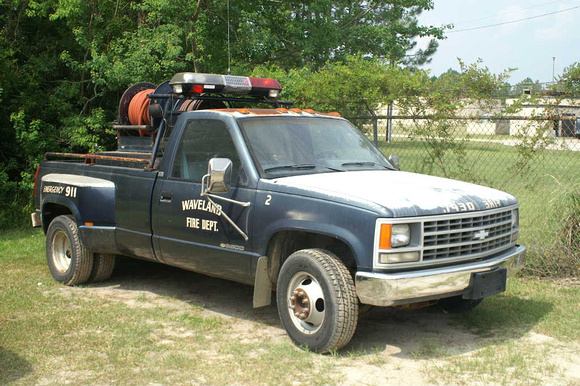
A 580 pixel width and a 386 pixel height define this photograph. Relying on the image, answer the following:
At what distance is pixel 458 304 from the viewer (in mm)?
6238

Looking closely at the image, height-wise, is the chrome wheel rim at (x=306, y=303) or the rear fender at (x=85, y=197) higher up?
the rear fender at (x=85, y=197)

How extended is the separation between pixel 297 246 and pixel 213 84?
216cm

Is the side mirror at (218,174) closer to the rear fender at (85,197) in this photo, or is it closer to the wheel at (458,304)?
the rear fender at (85,197)

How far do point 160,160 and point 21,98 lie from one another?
730cm

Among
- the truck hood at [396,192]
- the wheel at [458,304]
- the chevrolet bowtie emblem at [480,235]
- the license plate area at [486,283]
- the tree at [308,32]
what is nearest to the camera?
the truck hood at [396,192]

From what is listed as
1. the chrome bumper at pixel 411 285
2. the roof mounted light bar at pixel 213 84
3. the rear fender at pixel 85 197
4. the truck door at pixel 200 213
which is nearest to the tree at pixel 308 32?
the roof mounted light bar at pixel 213 84

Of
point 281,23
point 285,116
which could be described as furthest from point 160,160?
point 281,23

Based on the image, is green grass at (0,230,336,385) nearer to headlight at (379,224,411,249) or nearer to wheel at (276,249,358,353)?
wheel at (276,249,358,353)

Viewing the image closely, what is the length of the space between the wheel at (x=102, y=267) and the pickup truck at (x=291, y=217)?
0.01 metres

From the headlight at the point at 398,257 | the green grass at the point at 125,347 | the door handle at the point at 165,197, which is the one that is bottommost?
the green grass at the point at 125,347

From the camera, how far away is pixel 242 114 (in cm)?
609

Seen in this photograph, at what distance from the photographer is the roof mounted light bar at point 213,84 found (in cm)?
685

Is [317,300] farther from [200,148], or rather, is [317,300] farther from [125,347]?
[200,148]

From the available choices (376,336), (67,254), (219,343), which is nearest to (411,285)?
(376,336)
